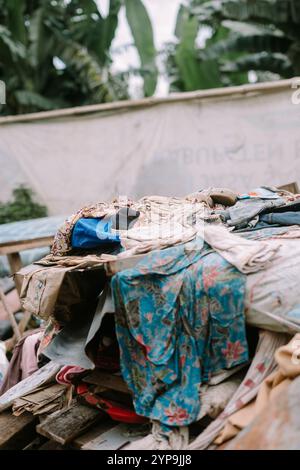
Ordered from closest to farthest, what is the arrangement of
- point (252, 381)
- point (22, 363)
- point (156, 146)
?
point (252, 381) → point (22, 363) → point (156, 146)

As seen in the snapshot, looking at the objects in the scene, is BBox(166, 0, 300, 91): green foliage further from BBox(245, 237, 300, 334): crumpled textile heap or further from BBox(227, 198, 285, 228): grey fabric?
BBox(245, 237, 300, 334): crumpled textile heap

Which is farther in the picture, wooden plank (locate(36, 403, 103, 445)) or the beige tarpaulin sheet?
the beige tarpaulin sheet

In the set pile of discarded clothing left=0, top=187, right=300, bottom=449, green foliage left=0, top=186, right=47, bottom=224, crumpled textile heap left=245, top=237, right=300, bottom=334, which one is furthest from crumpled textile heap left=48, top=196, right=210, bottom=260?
green foliage left=0, top=186, right=47, bottom=224

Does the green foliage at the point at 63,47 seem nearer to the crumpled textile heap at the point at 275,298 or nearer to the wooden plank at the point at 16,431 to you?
the wooden plank at the point at 16,431

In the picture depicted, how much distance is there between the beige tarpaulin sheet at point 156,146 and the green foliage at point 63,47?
3102 millimetres

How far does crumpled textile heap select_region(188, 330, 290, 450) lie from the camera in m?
1.79

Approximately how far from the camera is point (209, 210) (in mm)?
3002

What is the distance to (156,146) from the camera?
591 cm

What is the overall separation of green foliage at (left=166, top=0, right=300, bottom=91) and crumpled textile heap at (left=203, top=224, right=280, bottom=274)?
20.9ft

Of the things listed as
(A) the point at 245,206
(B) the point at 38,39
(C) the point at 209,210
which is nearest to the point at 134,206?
(C) the point at 209,210

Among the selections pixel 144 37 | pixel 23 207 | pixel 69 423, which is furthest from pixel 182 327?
pixel 144 37

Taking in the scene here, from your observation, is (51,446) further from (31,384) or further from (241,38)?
(241,38)

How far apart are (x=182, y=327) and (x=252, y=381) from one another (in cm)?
39

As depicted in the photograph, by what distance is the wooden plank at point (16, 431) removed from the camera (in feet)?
7.41
